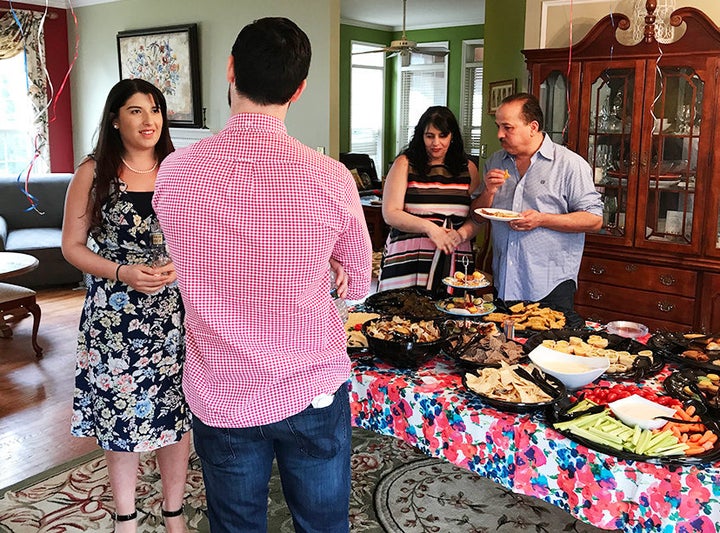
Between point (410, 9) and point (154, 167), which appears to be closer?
point (154, 167)

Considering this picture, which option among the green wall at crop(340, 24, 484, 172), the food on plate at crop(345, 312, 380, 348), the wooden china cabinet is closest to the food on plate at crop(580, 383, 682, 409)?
the food on plate at crop(345, 312, 380, 348)

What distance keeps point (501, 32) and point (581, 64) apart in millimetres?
1772

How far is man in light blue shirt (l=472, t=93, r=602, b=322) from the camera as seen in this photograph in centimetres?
253

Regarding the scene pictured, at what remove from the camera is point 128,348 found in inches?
77.1

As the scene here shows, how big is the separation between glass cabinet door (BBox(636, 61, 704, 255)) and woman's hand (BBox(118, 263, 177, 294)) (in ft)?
8.75

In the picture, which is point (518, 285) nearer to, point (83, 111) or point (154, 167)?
point (154, 167)

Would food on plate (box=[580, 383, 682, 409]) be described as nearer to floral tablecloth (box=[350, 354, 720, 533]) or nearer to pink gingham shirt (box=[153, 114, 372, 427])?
floral tablecloth (box=[350, 354, 720, 533])

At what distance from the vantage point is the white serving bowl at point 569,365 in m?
1.75

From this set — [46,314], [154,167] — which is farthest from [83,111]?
[154,167]

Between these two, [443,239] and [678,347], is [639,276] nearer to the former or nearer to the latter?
[443,239]

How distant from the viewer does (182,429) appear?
2.05 metres

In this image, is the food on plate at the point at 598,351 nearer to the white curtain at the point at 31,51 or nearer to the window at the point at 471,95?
the white curtain at the point at 31,51

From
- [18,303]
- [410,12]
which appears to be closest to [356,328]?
[18,303]

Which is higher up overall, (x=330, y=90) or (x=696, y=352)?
(x=330, y=90)
